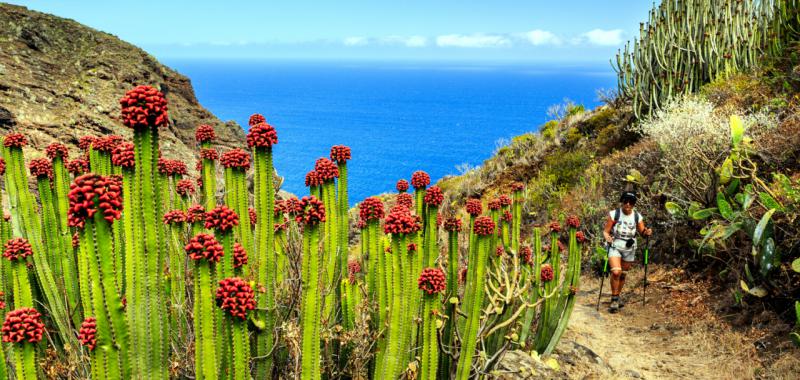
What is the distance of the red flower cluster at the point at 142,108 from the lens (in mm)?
2031

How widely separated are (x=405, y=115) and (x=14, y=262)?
139 m

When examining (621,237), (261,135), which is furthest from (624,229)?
(261,135)

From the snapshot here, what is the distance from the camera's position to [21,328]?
2424mm

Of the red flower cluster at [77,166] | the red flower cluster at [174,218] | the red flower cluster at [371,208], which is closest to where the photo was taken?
the red flower cluster at [371,208]

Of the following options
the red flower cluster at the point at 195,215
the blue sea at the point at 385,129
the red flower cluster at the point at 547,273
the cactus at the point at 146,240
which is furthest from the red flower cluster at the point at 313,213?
the blue sea at the point at 385,129

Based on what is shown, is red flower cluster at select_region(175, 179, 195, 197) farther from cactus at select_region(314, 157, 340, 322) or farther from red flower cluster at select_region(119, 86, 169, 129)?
red flower cluster at select_region(119, 86, 169, 129)

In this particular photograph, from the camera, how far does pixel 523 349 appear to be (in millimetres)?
5461

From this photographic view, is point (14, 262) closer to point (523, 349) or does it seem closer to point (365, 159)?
point (523, 349)

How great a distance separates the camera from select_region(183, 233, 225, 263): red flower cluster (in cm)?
228

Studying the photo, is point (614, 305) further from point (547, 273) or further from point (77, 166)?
point (77, 166)

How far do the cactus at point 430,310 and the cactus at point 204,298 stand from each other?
4.21 ft

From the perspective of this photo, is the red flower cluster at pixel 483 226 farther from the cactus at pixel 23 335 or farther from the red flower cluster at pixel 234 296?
the cactus at pixel 23 335

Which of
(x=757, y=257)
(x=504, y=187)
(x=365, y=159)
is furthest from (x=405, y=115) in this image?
(x=757, y=257)

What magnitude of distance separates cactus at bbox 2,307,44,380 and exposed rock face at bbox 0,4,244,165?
600 cm
